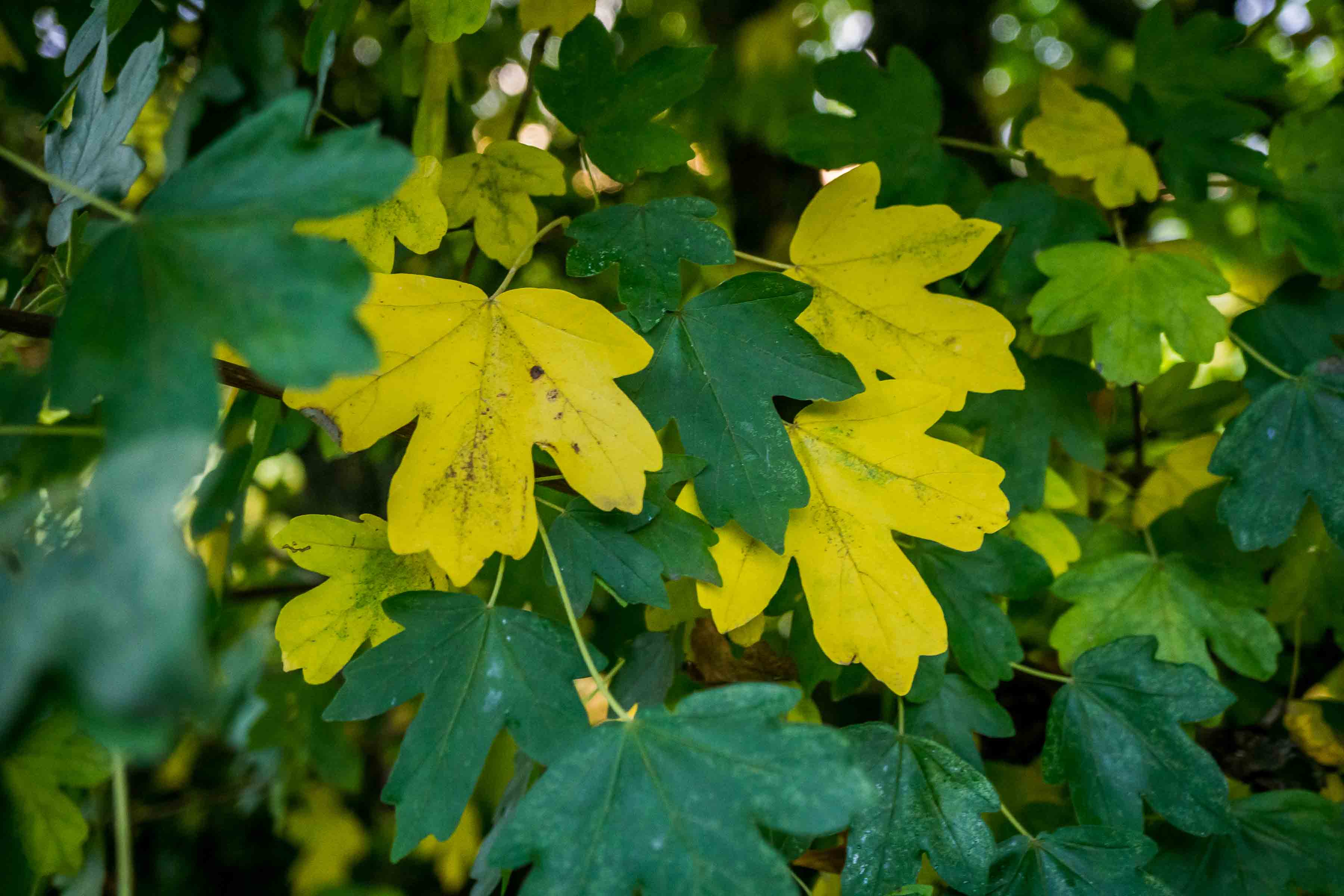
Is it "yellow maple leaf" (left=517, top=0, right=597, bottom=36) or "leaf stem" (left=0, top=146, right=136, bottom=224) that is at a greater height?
"yellow maple leaf" (left=517, top=0, right=597, bottom=36)

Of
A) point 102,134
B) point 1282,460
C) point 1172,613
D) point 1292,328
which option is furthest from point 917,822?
point 102,134

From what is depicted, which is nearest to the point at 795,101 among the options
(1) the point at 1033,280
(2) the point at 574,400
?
(1) the point at 1033,280

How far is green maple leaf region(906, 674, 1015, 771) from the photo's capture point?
858 millimetres

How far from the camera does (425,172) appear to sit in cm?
81

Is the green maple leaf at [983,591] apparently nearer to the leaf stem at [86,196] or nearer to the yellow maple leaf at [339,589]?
the yellow maple leaf at [339,589]

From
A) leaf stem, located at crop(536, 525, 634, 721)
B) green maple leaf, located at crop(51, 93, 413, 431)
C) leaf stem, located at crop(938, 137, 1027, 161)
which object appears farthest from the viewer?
leaf stem, located at crop(938, 137, 1027, 161)

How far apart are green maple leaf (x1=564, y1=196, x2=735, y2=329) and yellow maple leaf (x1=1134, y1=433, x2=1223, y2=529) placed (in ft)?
2.44

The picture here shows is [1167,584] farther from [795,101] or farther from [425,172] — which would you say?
[795,101]

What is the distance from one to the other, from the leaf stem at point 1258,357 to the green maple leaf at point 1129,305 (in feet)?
0.28

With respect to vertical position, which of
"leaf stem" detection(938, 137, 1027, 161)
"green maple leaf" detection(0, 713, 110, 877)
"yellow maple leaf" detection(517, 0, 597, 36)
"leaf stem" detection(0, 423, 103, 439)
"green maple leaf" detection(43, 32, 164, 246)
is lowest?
"green maple leaf" detection(0, 713, 110, 877)

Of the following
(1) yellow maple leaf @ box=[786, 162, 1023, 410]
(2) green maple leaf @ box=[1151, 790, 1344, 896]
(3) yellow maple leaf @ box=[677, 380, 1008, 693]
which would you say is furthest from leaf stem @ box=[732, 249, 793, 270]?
(2) green maple leaf @ box=[1151, 790, 1344, 896]

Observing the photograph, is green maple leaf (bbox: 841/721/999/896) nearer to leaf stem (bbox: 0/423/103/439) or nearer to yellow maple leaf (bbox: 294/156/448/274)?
yellow maple leaf (bbox: 294/156/448/274)

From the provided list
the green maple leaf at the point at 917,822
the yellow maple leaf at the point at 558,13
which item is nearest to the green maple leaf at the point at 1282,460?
the green maple leaf at the point at 917,822

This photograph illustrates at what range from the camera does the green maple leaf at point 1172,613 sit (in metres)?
0.97
